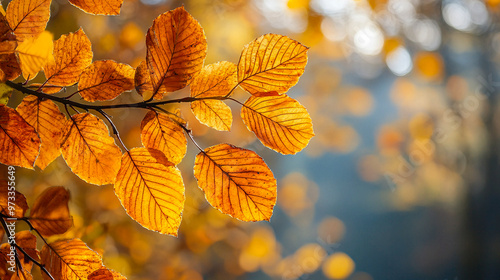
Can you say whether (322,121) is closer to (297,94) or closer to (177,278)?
(297,94)

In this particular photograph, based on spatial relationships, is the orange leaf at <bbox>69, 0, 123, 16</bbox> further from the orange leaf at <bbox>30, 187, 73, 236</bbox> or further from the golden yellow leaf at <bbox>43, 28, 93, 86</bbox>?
the orange leaf at <bbox>30, 187, 73, 236</bbox>

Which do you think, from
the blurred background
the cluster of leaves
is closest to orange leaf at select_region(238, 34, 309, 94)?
the cluster of leaves

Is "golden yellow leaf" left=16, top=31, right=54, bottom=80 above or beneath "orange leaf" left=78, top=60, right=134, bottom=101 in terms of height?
above

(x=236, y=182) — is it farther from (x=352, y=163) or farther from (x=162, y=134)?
(x=352, y=163)

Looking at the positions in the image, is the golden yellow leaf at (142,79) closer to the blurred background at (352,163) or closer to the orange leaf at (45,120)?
the orange leaf at (45,120)

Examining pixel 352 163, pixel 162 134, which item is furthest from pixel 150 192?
pixel 352 163

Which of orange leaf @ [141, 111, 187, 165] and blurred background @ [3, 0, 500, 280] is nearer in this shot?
orange leaf @ [141, 111, 187, 165]

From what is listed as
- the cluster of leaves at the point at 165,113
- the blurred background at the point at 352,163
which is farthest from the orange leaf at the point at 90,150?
the blurred background at the point at 352,163
